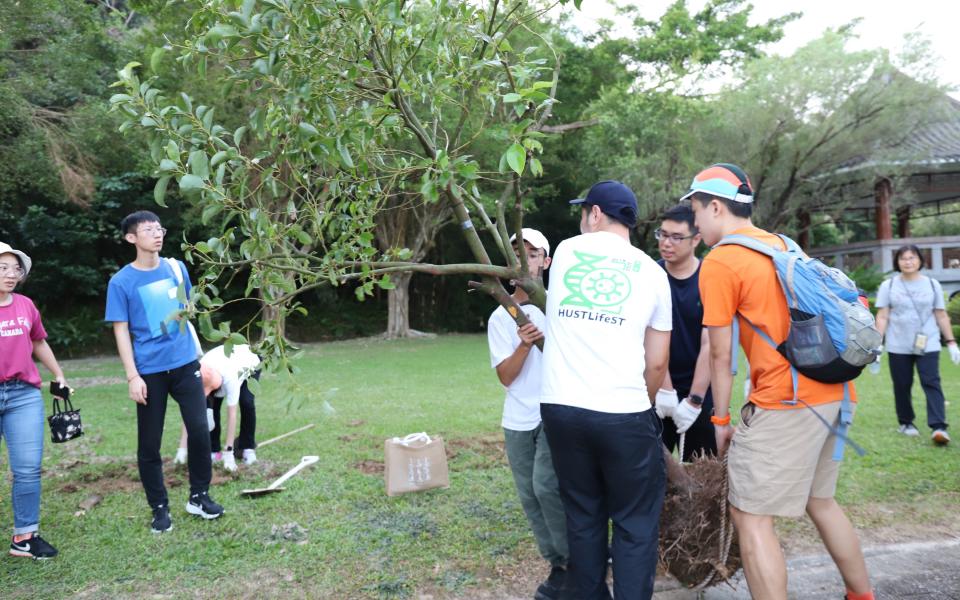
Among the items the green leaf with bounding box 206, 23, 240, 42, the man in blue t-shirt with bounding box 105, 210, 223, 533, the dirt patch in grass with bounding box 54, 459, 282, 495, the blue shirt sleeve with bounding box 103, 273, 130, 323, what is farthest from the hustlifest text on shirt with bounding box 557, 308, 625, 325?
the dirt patch in grass with bounding box 54, 459, 282, 495

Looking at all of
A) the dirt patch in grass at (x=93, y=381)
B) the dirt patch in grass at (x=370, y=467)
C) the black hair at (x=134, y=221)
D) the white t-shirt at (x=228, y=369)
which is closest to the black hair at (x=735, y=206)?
the black hair at (x=134, y=221)

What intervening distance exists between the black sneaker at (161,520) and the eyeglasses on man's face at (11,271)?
1.76 metres

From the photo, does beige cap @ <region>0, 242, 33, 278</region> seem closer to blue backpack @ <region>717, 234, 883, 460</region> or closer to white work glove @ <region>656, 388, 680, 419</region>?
white work glove @ <region>656, 388, 680, 419</region>

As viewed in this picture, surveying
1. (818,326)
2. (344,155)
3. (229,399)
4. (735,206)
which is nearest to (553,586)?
(818,326)

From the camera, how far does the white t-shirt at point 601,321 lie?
9.16 feet

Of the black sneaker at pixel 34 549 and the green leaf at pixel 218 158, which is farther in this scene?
the black sneaker at pixel 34 549

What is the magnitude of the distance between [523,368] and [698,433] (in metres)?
1.31

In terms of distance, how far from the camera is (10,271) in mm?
4449

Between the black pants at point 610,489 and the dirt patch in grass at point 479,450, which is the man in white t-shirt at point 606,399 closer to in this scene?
the black pants at point 610,489

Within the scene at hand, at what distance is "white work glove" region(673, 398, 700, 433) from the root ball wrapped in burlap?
43 cm

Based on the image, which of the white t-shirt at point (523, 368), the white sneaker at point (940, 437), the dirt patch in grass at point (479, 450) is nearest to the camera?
the white t-shirt at point (523, 368)

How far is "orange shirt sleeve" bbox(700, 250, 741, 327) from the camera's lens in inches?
115

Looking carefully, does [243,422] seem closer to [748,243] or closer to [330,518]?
[330,518]

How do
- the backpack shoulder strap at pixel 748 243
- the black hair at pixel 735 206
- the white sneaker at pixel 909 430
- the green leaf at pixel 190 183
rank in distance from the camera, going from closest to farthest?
the green leaf at pixel 190 183 → the backpack shoulder strap at pixel 748 243 → the black hair at pixel 735 206 → the white sneaker at pixel 909 430
